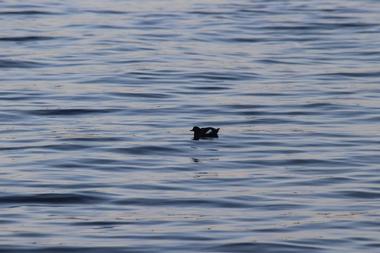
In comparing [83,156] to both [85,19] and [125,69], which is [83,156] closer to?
[125,69]

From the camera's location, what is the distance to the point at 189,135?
54.7ft

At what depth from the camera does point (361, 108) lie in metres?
18.7

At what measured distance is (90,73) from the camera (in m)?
22.2

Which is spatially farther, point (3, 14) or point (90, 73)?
point (3, 14)

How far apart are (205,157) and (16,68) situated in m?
8.43

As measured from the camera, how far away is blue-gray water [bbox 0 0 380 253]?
11.9 m

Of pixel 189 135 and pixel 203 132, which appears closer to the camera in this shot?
pixel 203 132

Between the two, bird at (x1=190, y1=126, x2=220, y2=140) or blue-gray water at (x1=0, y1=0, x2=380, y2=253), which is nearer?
A: blue-gray water at (x1=0, y1=0, x2=380, y2=253)

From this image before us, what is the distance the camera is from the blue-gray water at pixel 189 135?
38.9ft

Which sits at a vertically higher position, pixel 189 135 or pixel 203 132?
pixel 203 132

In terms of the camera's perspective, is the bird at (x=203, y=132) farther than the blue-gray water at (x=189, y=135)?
Yes

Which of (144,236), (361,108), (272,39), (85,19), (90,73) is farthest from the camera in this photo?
(85,19)

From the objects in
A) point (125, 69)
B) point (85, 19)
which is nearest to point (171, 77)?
point (125, 69)

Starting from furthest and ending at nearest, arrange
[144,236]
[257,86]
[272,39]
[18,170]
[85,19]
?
[85,19] < [272,39] < [257,86] < [18,170] < [144,236]
